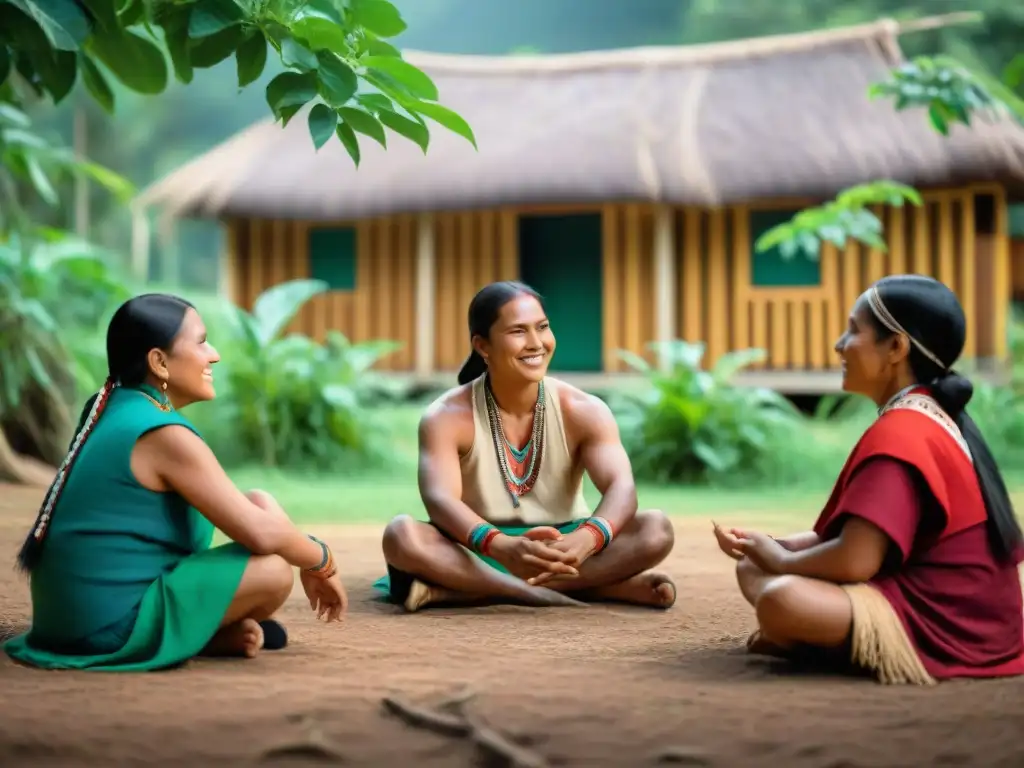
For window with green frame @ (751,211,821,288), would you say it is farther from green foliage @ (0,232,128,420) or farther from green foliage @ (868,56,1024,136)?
green foliage @ (0,232,128,420)

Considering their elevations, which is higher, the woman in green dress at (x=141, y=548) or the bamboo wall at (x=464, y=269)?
the bamboo wall at (x=464, y=269)

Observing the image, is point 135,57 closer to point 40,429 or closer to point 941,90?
point 941,90

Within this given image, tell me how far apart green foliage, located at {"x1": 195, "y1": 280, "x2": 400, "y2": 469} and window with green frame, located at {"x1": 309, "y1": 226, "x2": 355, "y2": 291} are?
200 inches

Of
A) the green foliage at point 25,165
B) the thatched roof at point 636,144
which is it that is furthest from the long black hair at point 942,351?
the thatched roof at point 636,144

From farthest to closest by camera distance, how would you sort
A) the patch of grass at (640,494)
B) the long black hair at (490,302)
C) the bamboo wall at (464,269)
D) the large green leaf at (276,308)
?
the bamboo wall at (464,269) < the large green leaf at (276,308) < the patch of grass at (640,494) < the long black hair at (490,302)

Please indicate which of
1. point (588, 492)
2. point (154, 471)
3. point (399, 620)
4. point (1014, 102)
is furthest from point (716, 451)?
point (154, 471)

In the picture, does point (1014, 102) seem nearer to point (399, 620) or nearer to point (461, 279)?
point (399, 620)

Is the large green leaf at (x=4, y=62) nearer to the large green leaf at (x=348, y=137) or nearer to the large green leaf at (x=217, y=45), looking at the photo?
the large green leaf at (x=217, y=45)

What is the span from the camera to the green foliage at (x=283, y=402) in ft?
29.1

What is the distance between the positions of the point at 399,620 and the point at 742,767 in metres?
1.85

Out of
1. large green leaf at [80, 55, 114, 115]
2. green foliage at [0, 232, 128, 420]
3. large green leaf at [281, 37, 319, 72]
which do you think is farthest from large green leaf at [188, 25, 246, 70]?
green foliage at [0, 232, 128, 420]

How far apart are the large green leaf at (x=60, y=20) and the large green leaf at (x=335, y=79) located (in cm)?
59

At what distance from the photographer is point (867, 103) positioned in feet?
42.8

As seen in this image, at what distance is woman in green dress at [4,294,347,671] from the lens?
3.09m
